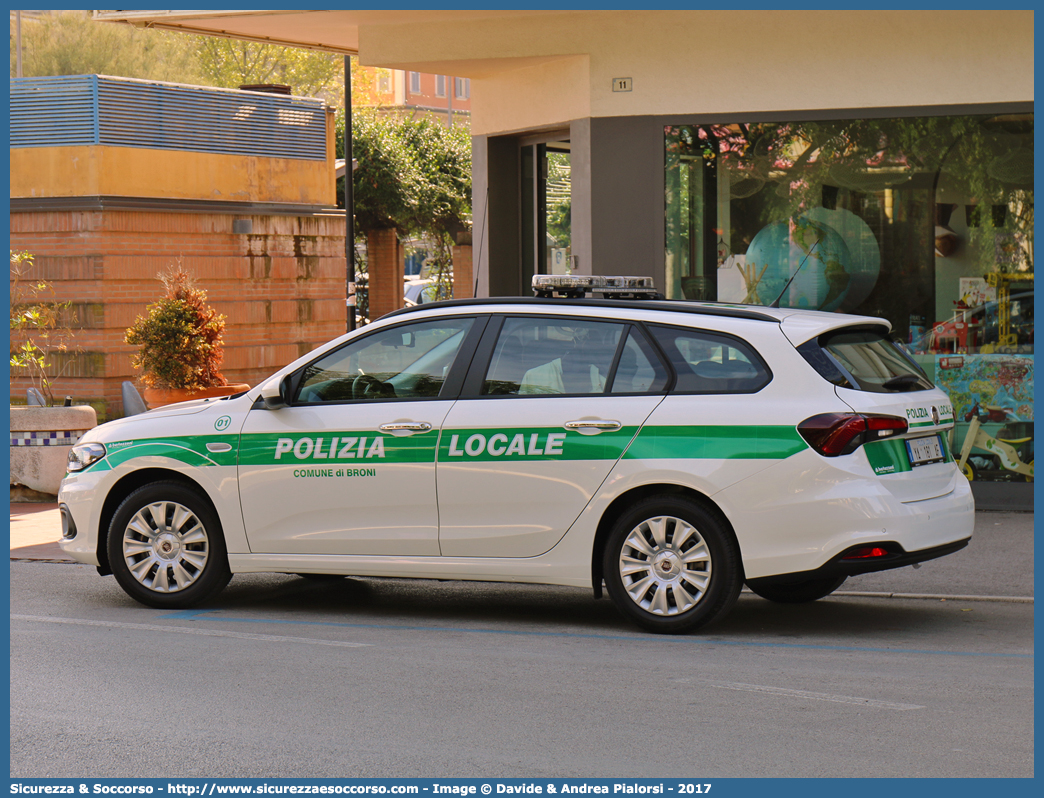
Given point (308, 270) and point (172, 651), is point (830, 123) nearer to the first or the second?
point (172, 651)

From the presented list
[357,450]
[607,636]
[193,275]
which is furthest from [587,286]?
[193,275]

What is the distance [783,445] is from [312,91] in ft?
169

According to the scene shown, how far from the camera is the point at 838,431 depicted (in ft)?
21.7

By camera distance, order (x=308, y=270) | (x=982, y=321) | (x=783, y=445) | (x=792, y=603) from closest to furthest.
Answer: (x=783, y=445) → (x=792, y=603) → (x=982, y=321) → (x=308, y=270)

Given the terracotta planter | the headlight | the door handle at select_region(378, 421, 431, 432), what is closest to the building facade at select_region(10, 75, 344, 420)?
the terracotta planter

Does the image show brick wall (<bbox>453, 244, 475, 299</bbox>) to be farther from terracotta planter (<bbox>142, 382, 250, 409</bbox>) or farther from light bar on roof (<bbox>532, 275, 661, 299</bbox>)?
light bar on roof (<bbox>532, 275, 661, 299</bbox>)

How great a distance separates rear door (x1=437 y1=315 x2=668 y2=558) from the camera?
277 inches

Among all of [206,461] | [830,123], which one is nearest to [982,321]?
[830,123]

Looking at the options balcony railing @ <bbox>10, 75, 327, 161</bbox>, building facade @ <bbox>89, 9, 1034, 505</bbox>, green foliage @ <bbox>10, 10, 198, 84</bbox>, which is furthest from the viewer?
green foliage @ <bbox>10, 10, 198, 84</bbox>

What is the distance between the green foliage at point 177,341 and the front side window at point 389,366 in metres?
9.29

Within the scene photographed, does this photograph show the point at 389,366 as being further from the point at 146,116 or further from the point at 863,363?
the point at 146,116

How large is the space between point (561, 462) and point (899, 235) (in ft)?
19.0

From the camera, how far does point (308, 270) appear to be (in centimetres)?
2294

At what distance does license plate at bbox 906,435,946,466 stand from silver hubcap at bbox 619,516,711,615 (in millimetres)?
Answer: 1143
